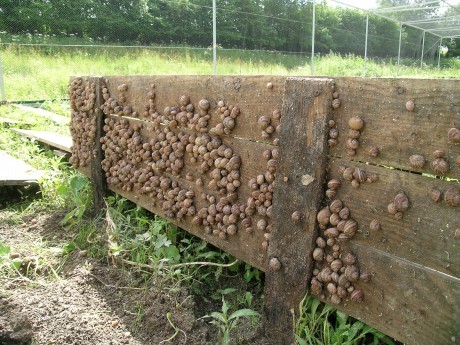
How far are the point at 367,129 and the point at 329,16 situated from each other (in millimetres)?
14713

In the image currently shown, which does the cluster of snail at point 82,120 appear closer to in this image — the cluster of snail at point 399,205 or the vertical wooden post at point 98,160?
the vertical wooden post at point 98,160

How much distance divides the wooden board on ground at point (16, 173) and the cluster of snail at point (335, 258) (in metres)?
2.85

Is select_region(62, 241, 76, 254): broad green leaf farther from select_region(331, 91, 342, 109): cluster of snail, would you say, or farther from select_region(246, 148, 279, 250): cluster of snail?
select_region(331, 91, 342, 109): cluster of snail

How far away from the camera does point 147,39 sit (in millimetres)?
9688

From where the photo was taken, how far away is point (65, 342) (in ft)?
6.08

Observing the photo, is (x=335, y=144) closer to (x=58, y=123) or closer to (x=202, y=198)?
(x=202, y=198)

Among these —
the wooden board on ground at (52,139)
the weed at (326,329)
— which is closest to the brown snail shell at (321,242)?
the weed at (326,329)

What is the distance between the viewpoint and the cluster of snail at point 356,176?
1.37 metres

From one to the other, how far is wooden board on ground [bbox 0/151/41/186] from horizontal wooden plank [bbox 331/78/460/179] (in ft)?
9.77

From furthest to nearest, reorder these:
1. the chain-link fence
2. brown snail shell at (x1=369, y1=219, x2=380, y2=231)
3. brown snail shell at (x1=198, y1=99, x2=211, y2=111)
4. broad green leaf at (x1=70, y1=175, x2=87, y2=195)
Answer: the chain-link fence, broad green leaf at (x1=70, y1=175, x2=87, y2=195), brown snail shell at (x1=198, y1=99, x2=211, y2=111), brown snail shell at (x1=369, y1=219, x2=380, y2=231)

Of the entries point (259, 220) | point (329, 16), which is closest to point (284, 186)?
point (259, 220)

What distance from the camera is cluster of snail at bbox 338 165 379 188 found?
1.37 m

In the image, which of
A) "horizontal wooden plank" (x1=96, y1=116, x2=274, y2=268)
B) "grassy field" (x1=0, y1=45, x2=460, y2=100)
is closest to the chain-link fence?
"grassy field" (x1=0, y1=45, x2=460, y2=100)

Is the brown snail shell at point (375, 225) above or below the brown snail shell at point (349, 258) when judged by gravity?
above
